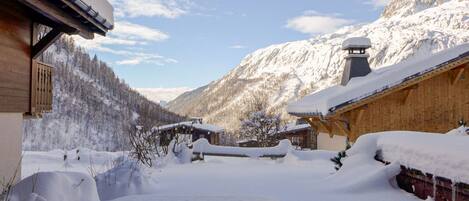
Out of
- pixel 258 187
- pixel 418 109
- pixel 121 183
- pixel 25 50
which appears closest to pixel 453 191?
pixel 258 187

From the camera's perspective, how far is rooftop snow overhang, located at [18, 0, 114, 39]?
5763 mm

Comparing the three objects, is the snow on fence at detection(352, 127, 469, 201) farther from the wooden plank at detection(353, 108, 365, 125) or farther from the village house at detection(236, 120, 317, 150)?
the village house at detection(236, 120, 317, 150)

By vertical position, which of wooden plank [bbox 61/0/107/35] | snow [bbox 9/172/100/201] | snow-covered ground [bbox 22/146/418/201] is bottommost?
snow-covered ground [bbox 22/146/418/201]

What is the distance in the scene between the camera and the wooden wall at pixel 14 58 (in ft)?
22.7

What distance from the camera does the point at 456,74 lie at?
15.6 meters

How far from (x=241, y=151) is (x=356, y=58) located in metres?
6.39

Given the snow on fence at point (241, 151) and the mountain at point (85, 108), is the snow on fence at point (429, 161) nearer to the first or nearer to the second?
the snow on fence at point (241, 151)

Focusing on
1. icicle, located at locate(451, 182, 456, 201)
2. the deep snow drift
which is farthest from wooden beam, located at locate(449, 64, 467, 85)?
icicle, located at locate(451, 182, 456, 201)

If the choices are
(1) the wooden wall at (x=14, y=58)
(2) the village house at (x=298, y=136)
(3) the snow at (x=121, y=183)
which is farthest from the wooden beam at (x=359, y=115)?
(2) the village house at (x=298, y=136)

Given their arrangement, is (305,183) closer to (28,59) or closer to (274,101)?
(28,59)

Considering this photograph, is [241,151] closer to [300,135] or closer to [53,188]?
[53,188]

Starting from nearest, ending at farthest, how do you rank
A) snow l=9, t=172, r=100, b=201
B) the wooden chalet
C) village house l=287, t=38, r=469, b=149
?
snow l=9, t=172, r=100, b=201, village house l=287, t=38, r=469, b=149, the wooden chalet

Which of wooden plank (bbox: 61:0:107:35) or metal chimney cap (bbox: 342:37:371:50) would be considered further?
metal chimney cap (bbox: 342:37:371:50)

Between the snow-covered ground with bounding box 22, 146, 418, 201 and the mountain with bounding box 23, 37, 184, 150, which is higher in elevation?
the mountain with bounding box 23, 37, 184, 150
